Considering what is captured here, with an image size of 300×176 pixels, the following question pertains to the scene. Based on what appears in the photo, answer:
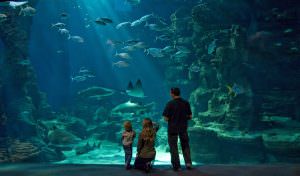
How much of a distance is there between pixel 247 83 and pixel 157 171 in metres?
9.69

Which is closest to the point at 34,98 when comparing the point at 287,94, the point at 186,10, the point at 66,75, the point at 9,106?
the point at 9,106

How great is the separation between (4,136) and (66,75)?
80.0 feet

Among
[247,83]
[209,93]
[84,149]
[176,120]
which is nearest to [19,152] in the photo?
[84,149]

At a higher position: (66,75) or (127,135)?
(66,75)

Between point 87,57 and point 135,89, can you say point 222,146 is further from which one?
point 87,57

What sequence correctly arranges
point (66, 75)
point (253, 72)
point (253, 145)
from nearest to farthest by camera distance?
point (253, 145) → point (253, 72) → point (66, 75)

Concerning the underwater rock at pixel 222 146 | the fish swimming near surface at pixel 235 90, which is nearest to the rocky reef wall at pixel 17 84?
the underwater rock at pixel 222 146

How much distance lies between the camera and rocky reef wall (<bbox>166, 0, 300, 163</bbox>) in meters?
12.6

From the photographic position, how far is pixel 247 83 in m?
14.2

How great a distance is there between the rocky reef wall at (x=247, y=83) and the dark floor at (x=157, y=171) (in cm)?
619

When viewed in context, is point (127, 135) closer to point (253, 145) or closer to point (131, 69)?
point (253, 145)

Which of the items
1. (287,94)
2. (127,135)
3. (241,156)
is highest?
(287,94)

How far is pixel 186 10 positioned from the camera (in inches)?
887

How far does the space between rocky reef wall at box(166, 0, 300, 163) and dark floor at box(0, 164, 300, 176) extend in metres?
6.19
